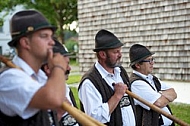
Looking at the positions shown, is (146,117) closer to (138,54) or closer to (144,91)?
(144,91)

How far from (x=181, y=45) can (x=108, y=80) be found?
18.3ft

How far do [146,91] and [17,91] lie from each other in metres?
2.40

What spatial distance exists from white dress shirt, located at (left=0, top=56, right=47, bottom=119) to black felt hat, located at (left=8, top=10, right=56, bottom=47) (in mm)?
217

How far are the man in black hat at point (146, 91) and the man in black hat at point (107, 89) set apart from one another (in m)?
0.29

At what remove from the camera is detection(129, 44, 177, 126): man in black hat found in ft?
14.5

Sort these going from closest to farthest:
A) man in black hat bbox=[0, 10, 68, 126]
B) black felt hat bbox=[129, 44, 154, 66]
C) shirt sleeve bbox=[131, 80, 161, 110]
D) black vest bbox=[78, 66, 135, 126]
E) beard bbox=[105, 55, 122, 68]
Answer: man in black hat bbox=[0, 10, 68, 126] → black vest bbox=[78, 66, 135, 126] → beard bbox=[105, 55, 122, 68] → shirt sleeve bbox=[131, 80, 161, 110] → black felt hat bbox=[129, 44, 154, 66]

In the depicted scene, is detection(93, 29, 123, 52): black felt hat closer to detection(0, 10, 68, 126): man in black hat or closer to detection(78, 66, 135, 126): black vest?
detection(78, 66, 135, 126): black vest

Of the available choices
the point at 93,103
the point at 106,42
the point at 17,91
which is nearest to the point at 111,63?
the point at 106,42

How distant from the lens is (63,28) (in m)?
31.0

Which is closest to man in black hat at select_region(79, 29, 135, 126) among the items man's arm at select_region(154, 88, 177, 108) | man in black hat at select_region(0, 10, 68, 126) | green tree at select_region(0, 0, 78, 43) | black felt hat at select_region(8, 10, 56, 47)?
man's arm at select_region(154, 88, 177, 108)

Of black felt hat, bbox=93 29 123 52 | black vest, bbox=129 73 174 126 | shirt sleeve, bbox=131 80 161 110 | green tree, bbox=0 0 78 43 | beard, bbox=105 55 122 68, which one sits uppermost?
green tree, bbox=0 0 78 43

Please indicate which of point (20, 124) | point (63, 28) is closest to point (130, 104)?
point (20, 124)

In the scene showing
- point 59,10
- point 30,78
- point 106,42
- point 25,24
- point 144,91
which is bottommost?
point 144,91

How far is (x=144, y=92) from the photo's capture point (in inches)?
174
